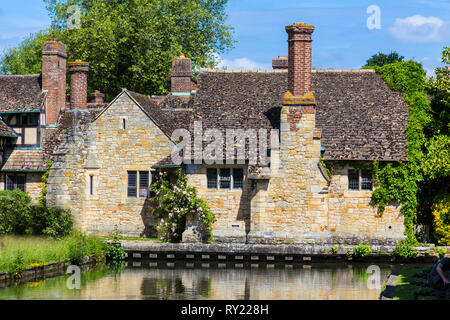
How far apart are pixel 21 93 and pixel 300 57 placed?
15827mm

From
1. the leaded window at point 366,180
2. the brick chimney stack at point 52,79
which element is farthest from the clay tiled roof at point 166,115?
the leaded window at point 366,180

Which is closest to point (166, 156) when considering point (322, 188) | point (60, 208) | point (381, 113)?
point (60, 208)

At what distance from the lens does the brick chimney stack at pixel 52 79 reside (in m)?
39.0

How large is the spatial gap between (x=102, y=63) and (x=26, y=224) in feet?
76.9

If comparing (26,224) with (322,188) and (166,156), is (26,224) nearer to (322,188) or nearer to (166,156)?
(166,156)

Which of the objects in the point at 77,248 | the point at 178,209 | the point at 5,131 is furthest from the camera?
the point at 5,131

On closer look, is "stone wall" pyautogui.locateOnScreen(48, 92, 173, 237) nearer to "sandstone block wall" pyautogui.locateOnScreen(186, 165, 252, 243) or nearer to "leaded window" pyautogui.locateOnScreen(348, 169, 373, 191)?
"sandstone block wall" pyautogui.locateOnScreen(186, 165, 252, 243)

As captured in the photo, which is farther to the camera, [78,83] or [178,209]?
[78,83]

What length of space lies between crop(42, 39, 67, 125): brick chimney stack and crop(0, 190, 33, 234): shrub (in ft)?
24.8

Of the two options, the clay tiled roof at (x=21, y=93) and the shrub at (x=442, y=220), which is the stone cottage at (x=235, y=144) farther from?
the shrub at (x=442, y=220)

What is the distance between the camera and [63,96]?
1570 inches

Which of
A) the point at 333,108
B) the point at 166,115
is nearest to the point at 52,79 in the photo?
the point at 166,115

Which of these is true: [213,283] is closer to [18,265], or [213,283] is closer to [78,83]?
[18,265]

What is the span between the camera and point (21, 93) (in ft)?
128
